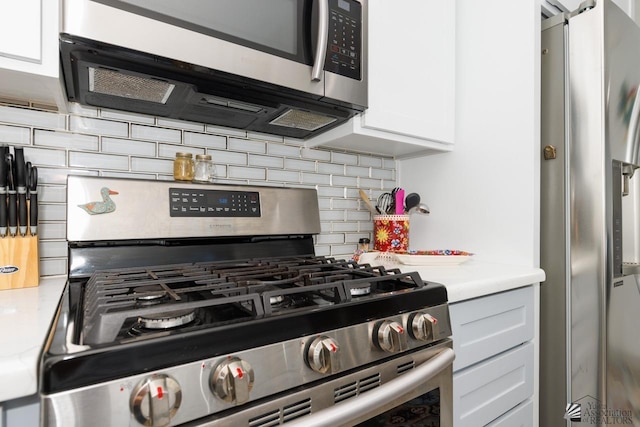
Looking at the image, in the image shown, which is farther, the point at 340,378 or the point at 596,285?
the point at 596,285

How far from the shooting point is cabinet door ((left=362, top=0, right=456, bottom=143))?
1306mm

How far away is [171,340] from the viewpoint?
1.71 ft

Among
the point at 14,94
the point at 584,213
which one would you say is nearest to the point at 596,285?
the point at 584,213

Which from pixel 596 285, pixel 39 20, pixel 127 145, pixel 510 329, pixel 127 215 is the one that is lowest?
pixel 510 329

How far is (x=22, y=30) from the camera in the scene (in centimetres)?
73

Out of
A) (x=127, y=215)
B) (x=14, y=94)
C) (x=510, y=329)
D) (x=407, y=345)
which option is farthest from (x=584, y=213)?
A: (x=14, y=94)

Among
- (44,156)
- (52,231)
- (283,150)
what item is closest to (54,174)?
(44,156)

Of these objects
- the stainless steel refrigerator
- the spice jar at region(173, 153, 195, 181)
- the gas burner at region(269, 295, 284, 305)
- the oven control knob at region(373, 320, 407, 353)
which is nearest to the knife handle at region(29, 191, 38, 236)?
the spice jar at region(173, 153, 195, 181)

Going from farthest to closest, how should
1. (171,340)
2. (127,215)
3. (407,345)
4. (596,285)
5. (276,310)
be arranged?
(596,285)
(127,215)
(407,345)
(276,310)
(171,340)

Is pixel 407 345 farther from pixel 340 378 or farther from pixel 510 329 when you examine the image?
pixel 510 329

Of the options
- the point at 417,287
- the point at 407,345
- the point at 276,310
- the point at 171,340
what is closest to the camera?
the point at 171,340

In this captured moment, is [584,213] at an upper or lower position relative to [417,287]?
upper

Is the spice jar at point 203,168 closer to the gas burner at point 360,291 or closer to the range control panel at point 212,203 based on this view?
the range control panel at point 212,203

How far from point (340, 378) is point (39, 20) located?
0.95 meters
